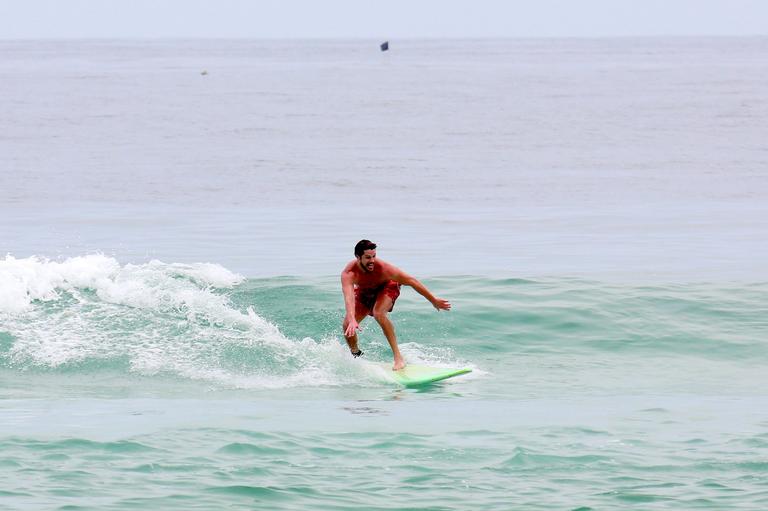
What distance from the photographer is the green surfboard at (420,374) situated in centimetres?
1444

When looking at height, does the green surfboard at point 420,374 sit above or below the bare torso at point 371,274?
below

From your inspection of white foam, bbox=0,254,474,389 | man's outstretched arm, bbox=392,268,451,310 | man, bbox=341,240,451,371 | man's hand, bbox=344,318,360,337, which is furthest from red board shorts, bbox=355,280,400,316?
man's hand, bbox=344,318,360,337

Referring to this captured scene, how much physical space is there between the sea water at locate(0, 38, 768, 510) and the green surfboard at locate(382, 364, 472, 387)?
0.46ft

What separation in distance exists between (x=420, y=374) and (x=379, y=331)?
10.1 feet

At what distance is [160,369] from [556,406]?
Answer: 4897 millimetres

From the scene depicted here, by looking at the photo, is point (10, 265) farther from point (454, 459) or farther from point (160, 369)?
point (454, 459)

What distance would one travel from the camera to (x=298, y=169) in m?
40.6

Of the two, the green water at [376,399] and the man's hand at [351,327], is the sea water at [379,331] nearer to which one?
the green water at [376,399]

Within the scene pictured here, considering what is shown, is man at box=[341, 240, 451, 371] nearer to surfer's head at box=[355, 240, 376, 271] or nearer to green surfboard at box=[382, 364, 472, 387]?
surfer's head at box=[355, 240, 376, 271]

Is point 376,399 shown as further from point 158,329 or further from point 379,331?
point 158,329

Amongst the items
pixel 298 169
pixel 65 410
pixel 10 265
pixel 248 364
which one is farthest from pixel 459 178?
pixel 65 410

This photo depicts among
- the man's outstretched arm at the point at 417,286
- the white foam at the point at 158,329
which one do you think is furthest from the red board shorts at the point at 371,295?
the white foam at the point at 158,329

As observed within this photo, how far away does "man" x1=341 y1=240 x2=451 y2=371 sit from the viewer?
1461 centimetres

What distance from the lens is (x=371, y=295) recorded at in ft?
49.7
